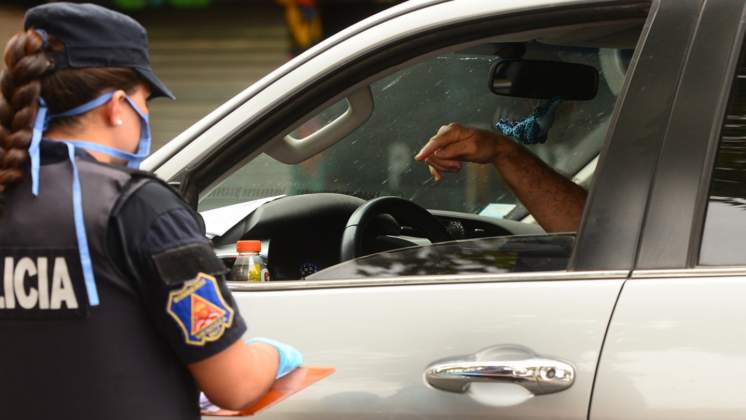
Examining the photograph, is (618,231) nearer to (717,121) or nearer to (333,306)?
(717,121)

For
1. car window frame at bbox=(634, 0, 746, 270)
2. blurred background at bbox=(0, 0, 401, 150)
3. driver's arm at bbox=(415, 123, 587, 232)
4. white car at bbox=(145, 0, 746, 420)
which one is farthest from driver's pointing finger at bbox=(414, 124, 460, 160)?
blurred background at bbox=(0, 0, 401, 150)

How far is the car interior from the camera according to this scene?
2.77m

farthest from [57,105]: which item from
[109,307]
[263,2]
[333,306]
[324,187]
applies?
[263,2]

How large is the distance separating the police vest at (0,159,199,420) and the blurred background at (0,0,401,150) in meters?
8.84

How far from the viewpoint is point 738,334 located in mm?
1858

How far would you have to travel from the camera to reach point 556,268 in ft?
6.82

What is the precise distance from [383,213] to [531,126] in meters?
0.57

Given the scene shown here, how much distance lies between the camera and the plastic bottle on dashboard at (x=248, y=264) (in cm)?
243

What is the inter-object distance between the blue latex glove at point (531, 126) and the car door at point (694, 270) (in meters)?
1.14

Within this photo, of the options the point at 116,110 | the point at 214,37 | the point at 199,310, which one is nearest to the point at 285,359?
the point at 199,310

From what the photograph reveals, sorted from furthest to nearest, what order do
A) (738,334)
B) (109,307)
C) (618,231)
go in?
(618,231), (738,334), (109,307)

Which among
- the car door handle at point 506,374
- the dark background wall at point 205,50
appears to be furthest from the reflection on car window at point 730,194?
the dark background wall at point 205,50

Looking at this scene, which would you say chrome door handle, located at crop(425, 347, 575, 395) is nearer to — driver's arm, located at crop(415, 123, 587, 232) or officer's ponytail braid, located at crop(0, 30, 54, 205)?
driver's arm, located at crop(415, 123, 587, 232)

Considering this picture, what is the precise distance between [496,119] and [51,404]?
197cm
